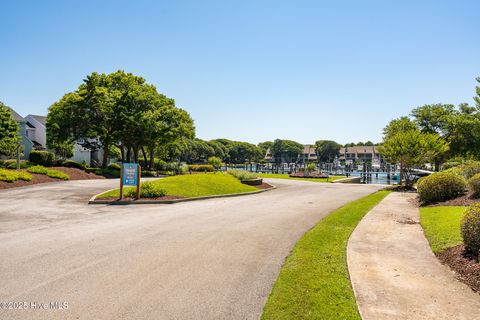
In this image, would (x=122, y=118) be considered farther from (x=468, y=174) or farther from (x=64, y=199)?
(x=468, y=174)

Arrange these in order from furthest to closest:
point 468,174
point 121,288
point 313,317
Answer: point 468,174, point 121,288, point 313,317

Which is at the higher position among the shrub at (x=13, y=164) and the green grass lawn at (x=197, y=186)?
the shrub at (x=13, y=164)

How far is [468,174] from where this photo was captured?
66.4ft

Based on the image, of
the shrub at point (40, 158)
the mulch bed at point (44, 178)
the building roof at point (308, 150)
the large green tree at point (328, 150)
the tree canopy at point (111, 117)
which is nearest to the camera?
the mulch bed at point (44, 178)

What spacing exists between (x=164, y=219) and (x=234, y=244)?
176 inches

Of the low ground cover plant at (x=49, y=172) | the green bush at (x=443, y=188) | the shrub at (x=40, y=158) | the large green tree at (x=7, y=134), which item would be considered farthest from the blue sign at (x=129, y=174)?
the large green tree at (x=7, y=134)

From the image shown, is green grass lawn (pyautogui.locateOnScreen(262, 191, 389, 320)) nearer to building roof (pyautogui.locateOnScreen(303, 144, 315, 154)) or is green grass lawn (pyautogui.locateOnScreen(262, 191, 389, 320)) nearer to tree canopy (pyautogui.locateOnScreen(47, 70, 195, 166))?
tree canopy (pyautogui.locateOnScreen(47, 70, 195, 166))

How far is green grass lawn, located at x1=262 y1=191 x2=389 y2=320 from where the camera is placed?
490 cm

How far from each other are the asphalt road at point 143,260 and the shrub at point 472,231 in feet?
13.2

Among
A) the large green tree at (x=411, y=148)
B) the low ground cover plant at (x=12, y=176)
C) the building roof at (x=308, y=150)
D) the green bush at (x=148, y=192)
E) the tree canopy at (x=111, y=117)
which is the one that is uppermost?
the building roof at (x=308, y=150)

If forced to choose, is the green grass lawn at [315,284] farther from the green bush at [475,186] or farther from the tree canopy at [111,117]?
the tree canopy at [111,117]

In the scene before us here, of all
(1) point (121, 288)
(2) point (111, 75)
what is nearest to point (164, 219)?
(1) point (121, 288)

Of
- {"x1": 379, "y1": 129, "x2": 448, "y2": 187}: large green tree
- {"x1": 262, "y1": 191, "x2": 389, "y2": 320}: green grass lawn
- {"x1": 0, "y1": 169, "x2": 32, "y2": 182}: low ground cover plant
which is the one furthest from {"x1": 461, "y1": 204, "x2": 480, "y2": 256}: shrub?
{"x1": 0, "y1": 169, "x2": 32, "y2": 182}: low ground cover plant

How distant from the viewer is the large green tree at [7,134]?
37.2 meters
